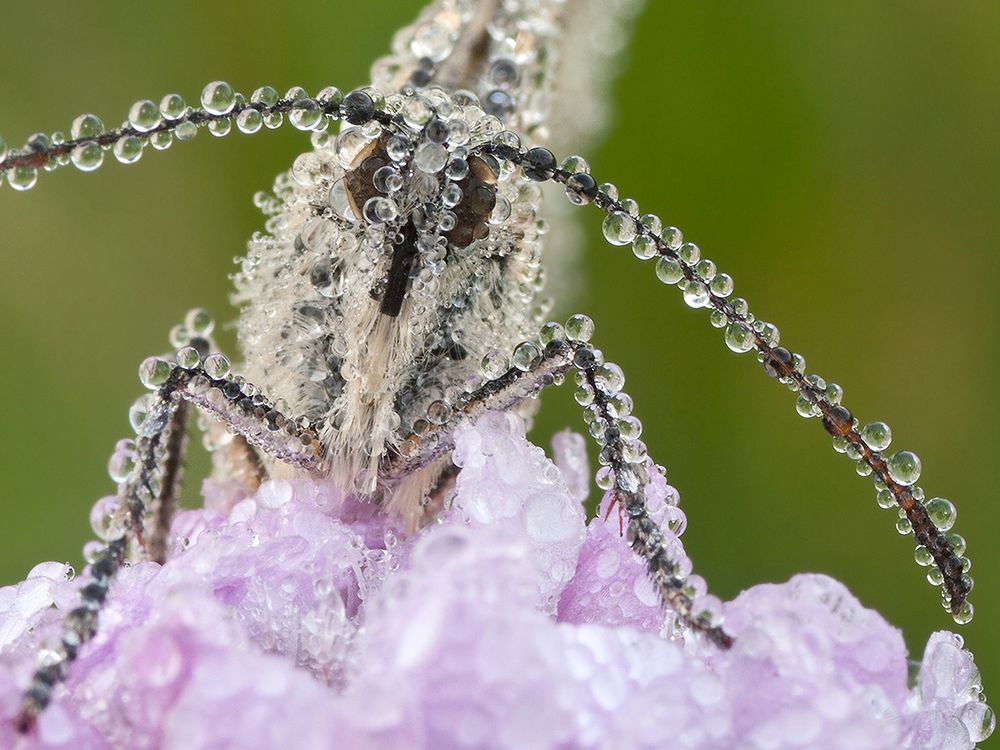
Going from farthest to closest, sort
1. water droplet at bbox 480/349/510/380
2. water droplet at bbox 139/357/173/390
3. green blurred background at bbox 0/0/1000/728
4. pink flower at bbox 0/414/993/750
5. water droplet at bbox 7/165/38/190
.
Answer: green blurred background at bbox 0/0/1000/728 → water droplet at bbox 480/349/510/380 → water droplet at bbox 139/357/173/390 → water droplet at bbox 7/165/38/190 → pink flower at bbox 0/414/993/750

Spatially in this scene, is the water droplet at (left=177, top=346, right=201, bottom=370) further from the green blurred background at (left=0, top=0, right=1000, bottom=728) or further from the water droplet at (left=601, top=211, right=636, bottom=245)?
the green blurred background at (left=0, top=0, right=1000, bottom=728)

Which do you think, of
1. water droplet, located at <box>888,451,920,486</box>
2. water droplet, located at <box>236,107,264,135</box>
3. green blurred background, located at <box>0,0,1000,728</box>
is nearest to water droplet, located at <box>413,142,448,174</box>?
water droplet, located at <box>236,107,264,135</box>

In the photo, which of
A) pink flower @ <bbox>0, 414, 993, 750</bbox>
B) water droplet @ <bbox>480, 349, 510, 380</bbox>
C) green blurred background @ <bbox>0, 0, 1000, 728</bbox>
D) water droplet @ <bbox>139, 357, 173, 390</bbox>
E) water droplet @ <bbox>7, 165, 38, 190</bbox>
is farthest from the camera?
green blurred background @ <bbox>0, 0, 1000, 728</bbox>

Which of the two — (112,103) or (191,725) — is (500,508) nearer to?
(191,725)

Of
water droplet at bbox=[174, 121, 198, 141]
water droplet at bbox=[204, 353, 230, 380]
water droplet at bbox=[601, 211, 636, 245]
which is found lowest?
water droplet at bbox=[601, 211, 636, 245]

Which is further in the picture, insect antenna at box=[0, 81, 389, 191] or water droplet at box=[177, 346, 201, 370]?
water droplet at box=[177, 346, 201, 370]

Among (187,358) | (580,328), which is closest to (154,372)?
(187,358)
